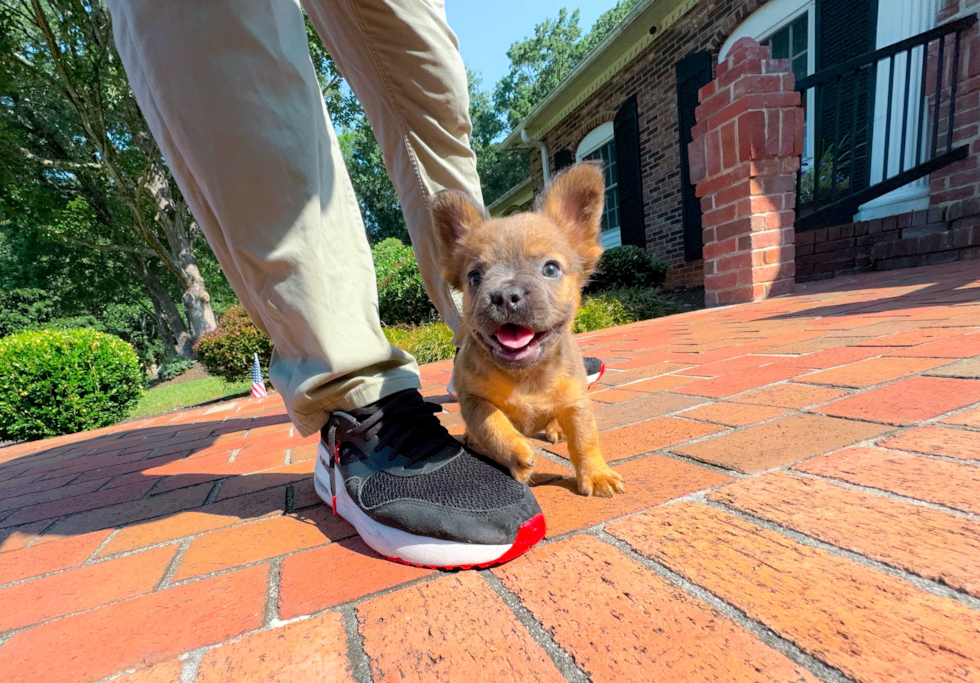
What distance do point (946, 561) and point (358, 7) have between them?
107 inches

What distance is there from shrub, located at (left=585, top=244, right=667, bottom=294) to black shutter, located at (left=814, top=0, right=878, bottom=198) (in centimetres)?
342

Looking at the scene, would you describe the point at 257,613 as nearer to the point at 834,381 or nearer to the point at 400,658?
the point at 400,658

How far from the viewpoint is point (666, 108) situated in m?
10.6

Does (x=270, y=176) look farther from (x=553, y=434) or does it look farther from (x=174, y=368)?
(x=174, y=368)

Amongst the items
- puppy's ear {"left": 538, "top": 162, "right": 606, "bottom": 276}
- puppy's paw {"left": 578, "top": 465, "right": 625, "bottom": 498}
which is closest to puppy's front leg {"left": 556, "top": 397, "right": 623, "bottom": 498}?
puppy's paw {"left": 578, "top": 465, "right": 625, "bottom": 498}

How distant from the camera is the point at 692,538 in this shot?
3.85 feet

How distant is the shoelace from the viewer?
1.57 m

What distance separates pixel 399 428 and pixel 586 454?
657 millimetres

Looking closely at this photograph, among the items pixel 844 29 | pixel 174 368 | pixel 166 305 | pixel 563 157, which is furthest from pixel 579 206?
pixel 166 305

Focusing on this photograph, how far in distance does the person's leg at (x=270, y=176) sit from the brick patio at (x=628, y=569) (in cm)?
61

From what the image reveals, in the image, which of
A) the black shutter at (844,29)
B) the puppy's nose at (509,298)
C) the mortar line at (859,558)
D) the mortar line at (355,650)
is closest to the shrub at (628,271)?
the black shutter at (844,29)

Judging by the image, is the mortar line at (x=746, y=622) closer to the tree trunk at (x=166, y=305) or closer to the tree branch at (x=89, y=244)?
the tree branch at (x=89, y=244)

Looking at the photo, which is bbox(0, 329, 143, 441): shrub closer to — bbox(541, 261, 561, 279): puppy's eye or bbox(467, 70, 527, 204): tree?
bbox(541, 261, 561, 279): puppy's eye

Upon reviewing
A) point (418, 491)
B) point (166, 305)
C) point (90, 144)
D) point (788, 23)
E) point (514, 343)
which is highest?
point (90, 144)
